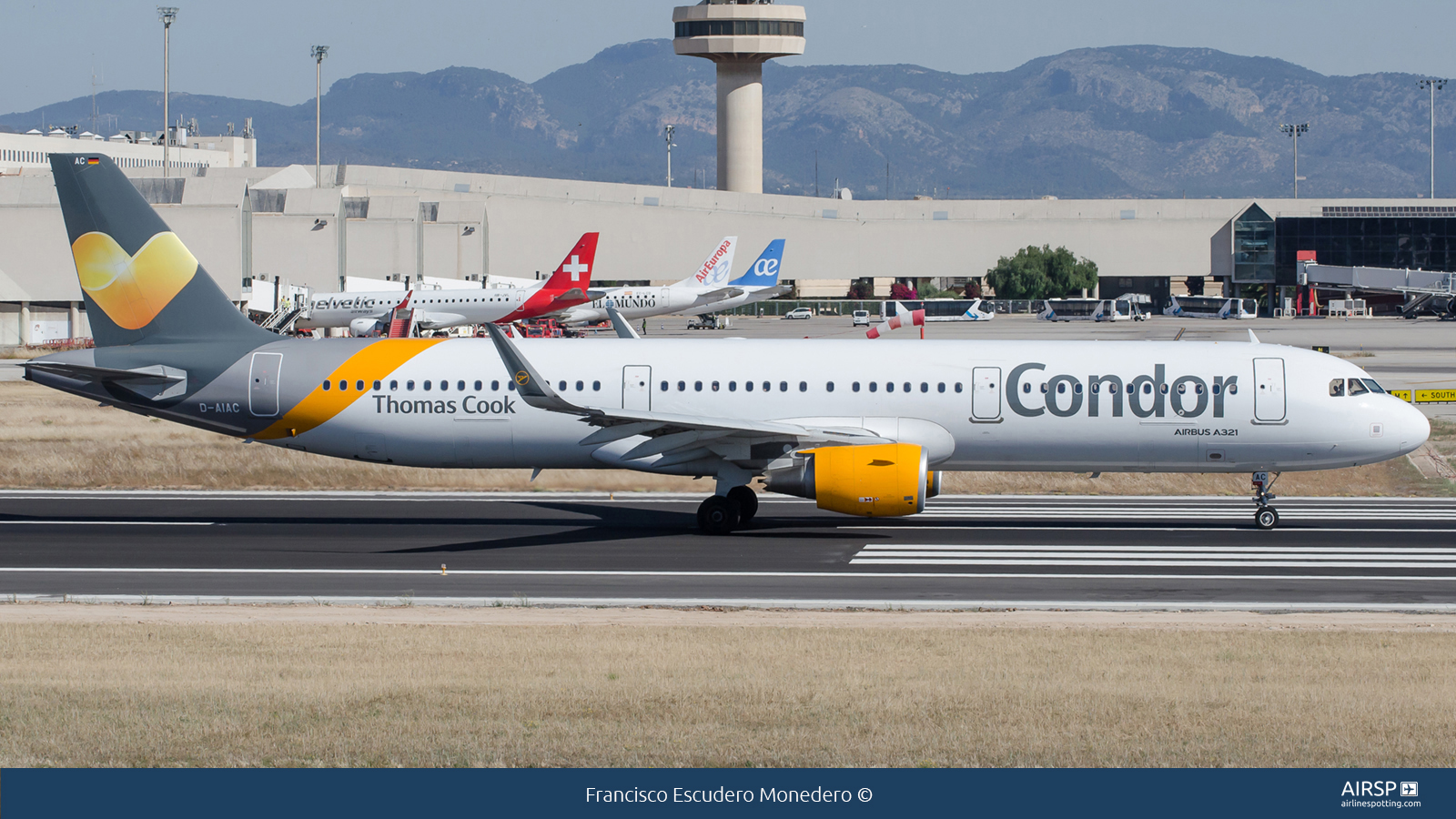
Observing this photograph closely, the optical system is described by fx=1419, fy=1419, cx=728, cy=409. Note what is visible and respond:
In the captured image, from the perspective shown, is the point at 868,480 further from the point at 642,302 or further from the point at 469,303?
the point at 642,302

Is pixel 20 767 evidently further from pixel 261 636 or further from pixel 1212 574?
pixel 1212 574

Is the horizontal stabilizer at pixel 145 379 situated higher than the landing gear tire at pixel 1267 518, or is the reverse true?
the horizontal stabilizer at pixel 145 379

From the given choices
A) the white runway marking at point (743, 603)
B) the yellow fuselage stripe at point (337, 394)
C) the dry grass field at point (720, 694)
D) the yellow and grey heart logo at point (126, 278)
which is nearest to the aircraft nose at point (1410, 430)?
the white runway marking at point (743, 603)

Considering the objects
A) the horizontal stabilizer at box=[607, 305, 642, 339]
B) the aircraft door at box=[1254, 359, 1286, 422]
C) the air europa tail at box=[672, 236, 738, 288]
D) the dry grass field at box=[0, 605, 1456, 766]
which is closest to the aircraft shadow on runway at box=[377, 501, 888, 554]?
the horizontal stabilizer at box=[607, 305, 642, 339]

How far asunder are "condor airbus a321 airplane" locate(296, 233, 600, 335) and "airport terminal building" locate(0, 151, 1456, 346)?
97.8 ft

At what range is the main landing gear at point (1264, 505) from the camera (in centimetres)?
2928

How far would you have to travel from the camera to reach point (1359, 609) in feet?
69.6

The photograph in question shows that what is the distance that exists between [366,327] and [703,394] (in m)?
64.0

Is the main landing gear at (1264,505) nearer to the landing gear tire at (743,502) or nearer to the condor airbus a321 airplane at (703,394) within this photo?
the condor airbus a321 airplane at (703,394)

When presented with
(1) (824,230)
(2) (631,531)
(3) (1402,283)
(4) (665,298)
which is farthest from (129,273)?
(1) (824,230)

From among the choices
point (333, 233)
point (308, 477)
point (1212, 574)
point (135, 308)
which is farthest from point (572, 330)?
point (1212, 574)

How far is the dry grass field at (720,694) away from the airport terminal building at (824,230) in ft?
356

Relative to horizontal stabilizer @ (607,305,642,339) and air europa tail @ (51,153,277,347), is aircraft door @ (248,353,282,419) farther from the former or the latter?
horizontal stabilizer @ (607,305,642,339)

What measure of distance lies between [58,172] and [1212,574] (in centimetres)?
2417
